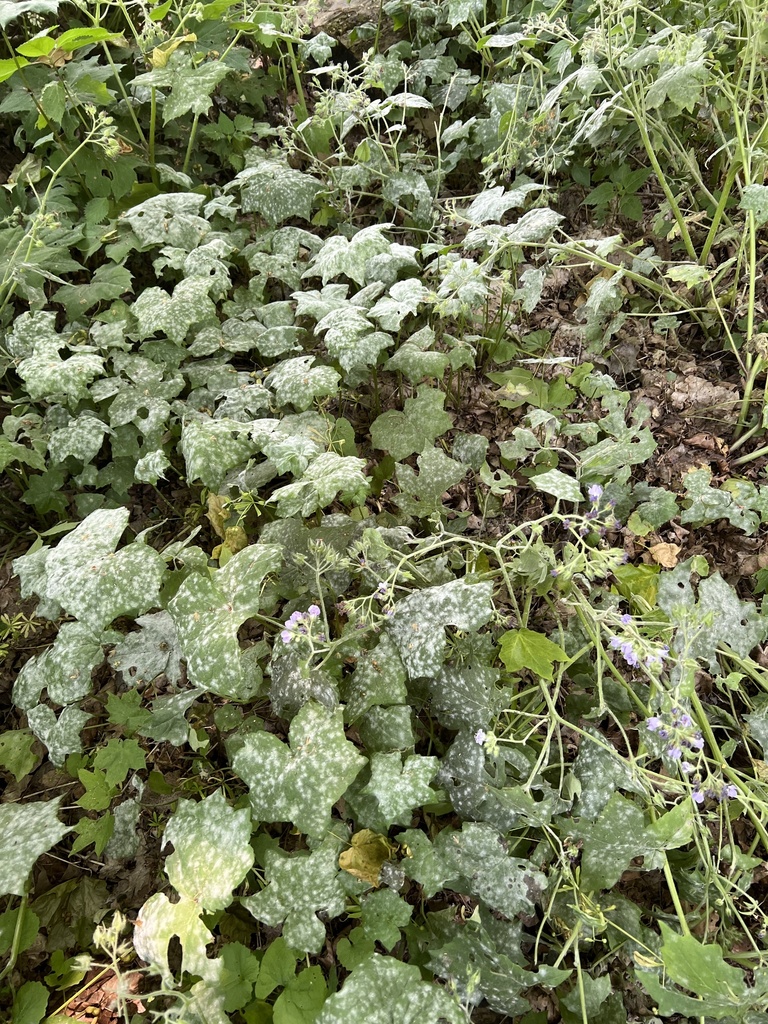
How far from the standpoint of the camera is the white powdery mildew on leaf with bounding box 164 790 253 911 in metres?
1.53

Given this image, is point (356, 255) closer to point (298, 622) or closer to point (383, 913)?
point (298, 622)

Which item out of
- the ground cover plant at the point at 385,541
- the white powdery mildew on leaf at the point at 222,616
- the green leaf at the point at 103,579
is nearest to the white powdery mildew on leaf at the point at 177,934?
the ground cover plant at the point at 385,541

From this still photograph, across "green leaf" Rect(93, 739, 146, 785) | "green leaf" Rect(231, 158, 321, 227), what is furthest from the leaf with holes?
"green leaf" Rect(93, 739, 146, 785)

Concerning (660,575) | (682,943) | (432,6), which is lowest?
(660,575)

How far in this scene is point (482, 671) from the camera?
5.90ft

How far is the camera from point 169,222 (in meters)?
2.82

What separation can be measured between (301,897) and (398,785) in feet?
1.17

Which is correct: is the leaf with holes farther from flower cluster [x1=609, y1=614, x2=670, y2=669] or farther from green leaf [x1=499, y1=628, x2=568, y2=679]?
flower cluster [x1=609, y1=614, x2=670, y2=669]

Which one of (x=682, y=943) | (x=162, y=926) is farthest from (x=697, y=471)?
(x=162, y=926)

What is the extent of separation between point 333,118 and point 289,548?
237 cm

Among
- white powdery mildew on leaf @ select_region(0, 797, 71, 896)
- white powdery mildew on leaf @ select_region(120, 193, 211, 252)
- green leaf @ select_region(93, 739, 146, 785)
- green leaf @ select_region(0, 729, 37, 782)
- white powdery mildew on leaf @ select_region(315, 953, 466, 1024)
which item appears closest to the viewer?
white powdery mildew on leaf @ select_region(315, 953, 466, 1024)

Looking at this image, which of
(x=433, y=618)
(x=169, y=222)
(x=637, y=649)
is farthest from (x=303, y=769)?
(x=169, y=222)

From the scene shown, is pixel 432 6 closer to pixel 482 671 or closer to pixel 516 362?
pixel 516 362

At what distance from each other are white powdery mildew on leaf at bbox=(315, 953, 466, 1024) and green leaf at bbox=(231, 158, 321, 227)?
282cm
